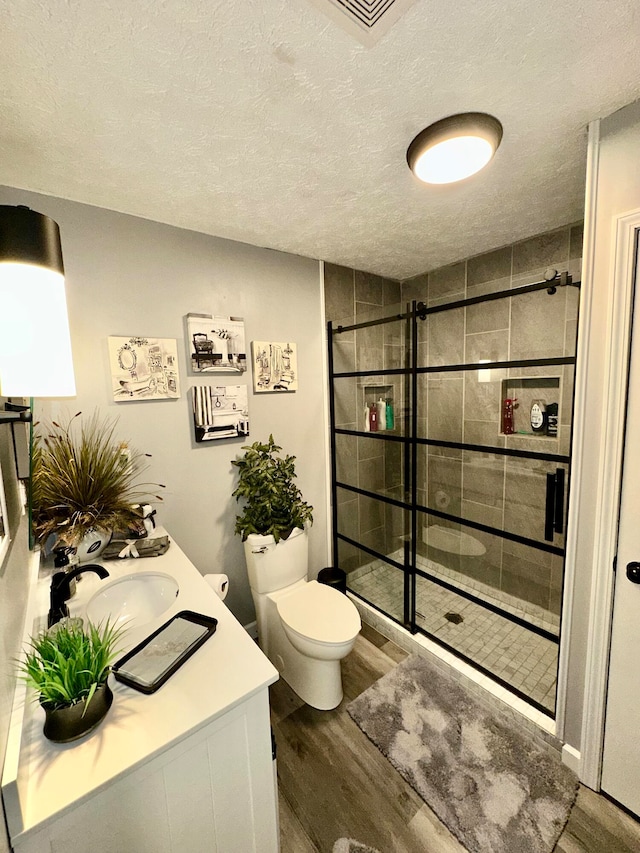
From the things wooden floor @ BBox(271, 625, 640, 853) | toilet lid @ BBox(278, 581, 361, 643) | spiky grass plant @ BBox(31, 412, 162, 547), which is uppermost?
spiky grass plant @ BBox(31, 412, 162, 547)

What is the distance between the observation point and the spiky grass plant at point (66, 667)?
715 millimetres

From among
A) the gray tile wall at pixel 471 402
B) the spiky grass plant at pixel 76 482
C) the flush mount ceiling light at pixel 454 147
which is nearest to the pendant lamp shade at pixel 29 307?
the spiky grass plant at pixel 76 482

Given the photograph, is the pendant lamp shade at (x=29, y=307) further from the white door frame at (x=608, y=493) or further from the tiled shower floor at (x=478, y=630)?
the tiled shower floor at (x=478, y=630)

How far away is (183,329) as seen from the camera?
1780mm

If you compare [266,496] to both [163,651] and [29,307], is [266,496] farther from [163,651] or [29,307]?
[29,307]

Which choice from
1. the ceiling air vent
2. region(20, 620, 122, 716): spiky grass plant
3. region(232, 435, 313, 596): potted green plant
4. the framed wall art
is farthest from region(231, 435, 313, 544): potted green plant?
the ceiling air vent

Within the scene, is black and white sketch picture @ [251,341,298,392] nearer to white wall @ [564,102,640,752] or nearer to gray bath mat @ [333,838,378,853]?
white wall @ [564,102,640,752]

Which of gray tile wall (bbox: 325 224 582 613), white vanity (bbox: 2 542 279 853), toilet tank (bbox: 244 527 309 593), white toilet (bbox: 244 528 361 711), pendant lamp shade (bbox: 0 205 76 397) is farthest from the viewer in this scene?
gray tile wall (bbox: 325 224 582 613)

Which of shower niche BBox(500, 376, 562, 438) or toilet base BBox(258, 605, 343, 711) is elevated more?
shower niche BBox(500, 376, 562, 438)

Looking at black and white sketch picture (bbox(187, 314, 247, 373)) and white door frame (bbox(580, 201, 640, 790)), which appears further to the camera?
black and white sketch picture (bbox(187, 314, 247, 373))

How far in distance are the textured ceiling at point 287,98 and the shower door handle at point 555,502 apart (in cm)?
125

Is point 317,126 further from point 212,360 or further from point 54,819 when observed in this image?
point 54,819

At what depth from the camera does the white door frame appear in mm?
1084

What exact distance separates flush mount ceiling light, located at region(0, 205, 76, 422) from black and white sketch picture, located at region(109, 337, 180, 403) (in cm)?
118
